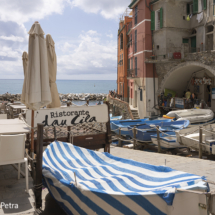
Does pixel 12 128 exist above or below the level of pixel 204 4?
below

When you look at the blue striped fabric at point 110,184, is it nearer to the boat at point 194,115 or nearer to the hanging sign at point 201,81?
the boat at point 194,115

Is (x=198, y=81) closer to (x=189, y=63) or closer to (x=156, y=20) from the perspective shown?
(x=189, y=63)

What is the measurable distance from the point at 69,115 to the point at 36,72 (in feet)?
6.92

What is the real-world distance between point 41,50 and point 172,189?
4561mm

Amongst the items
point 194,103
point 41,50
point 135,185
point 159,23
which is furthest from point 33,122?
point 159,23

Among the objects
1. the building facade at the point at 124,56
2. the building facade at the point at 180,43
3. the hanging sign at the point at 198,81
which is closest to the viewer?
the building facade at the point at 180,43

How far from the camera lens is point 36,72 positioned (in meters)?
5.92

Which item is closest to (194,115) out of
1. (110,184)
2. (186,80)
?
(186,80)

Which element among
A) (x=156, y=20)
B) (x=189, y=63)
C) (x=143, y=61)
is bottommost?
(x=189, y=63)

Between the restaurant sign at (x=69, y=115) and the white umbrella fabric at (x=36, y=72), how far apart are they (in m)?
1.12

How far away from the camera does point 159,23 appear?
952 inches

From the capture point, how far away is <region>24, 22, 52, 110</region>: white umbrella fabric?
5.93 m

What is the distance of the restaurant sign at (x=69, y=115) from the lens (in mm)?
7199

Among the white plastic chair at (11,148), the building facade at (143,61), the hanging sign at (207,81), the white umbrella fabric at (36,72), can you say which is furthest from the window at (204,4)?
the white plastic chair at (11,148)
